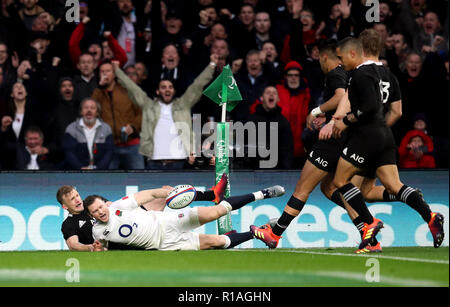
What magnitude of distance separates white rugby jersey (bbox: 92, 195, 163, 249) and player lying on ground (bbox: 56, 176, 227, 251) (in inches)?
15.7

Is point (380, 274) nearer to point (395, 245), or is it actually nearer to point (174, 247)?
point (174, 247)

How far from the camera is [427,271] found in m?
6.98

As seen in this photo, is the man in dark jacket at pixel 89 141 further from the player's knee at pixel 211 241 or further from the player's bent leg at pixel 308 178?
the player's bent leg at pixel 308 178

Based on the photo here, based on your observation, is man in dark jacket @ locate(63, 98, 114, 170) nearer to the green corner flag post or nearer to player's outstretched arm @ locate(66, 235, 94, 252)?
player's outstretched arm @ locate(66, 235, 94, 252)

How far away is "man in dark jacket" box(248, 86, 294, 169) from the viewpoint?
12117 millimetres

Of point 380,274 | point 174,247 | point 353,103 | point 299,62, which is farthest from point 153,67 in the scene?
point 380,274

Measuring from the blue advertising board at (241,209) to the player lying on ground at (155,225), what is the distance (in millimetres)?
1457

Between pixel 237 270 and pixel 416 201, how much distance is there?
194 centimetres

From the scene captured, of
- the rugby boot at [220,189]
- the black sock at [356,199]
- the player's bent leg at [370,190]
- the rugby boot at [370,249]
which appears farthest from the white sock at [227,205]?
the black sock at [356,199]

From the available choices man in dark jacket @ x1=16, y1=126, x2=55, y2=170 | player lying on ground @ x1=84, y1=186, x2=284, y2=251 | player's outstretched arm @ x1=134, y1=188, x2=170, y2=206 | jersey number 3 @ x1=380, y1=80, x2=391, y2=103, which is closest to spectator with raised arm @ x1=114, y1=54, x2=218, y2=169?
man in dark jacket @ x1=16, y1=126, x2=55, y2=170

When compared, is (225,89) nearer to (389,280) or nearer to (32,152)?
(32,152)

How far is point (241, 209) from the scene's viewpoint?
39.0ft

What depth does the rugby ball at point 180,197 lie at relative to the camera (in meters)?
9.80

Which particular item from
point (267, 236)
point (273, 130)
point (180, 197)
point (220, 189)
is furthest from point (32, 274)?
point (273, 130)
